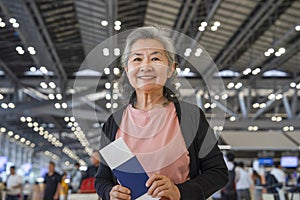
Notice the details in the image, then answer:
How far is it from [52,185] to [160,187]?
33.2ft

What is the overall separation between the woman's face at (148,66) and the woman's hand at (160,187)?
296 millimetres

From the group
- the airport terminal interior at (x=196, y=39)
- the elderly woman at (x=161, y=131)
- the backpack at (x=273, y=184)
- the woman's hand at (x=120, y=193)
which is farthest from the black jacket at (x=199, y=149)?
the backpack at (x=273, y=184)

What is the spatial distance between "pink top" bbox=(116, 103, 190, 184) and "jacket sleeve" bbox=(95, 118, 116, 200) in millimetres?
74

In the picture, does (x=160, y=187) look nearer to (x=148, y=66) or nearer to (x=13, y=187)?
(x=148, y=66)

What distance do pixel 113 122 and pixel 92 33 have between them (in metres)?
18.2

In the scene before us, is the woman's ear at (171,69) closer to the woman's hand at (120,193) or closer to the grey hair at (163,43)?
the grey hair at (163,43)

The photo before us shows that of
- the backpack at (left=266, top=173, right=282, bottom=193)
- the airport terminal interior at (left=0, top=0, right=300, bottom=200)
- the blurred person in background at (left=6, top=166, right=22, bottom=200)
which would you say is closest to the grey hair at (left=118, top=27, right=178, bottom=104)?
the airport terminal interior at (left=0, top=0, right=300, bottom=200)

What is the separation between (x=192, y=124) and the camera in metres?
1.64

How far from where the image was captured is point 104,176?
1.76m

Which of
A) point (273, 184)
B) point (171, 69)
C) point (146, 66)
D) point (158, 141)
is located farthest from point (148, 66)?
point (273, 184)

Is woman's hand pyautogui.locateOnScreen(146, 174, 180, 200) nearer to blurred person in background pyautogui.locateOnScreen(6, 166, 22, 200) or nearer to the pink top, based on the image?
the pink top

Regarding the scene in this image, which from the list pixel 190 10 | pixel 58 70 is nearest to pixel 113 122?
pixel 190 10

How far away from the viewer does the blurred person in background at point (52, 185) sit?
36.8 ft

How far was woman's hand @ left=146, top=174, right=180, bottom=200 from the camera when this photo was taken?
1.45 m
